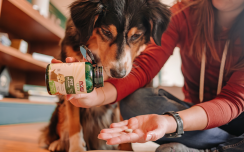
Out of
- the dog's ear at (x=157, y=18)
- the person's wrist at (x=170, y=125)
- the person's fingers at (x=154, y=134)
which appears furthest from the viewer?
→ the dog's ear at (x=157, y=18)

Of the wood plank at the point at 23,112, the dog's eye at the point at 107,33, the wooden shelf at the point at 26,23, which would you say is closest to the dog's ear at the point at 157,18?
the dog's eye at the point at 107,33

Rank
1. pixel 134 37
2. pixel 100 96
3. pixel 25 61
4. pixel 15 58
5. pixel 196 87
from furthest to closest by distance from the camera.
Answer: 1. pixel 25 61
2. pixel 15 58
3. pixel 196 87
4. pixel 134 37
5. pixel 100 96

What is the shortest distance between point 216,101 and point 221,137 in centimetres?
22

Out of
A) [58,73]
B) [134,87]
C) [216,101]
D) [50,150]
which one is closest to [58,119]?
[50,150]

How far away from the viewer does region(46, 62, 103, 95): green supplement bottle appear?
54 centimetres

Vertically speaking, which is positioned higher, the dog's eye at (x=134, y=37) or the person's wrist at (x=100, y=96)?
the dog's eye at (x=134, y=37)

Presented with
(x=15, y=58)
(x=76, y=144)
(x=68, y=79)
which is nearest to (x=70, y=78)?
(x=68, y=79)

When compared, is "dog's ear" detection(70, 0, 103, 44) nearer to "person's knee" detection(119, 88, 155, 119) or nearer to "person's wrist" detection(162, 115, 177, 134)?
"person's knee" detection(119, 88, 155, 119)

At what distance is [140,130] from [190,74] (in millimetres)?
767

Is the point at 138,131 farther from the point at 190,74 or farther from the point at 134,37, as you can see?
the point at 190,74

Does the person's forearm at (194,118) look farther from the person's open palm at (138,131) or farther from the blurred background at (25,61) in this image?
the blurred background at (25,61)

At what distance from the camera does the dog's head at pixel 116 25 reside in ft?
2.85

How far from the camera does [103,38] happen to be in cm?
95

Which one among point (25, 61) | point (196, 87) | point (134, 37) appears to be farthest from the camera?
point (25, 61)
